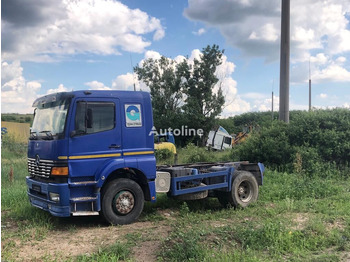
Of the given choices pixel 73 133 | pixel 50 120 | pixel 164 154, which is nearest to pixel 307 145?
pixel 164 154

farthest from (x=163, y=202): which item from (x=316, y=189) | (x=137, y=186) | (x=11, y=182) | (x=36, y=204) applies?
(x=11, y=182)

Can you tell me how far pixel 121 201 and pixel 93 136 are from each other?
1477mm

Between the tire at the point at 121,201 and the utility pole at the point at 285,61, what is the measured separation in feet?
49.3

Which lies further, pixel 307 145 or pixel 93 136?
pixel 307 145

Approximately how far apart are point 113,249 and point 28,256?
1365mm

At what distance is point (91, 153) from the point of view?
6.67m

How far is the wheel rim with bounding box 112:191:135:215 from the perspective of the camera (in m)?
6.91

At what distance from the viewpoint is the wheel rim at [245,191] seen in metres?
8.99

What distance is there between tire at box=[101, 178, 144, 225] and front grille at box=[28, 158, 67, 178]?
1.11 metres

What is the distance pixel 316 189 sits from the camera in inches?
404

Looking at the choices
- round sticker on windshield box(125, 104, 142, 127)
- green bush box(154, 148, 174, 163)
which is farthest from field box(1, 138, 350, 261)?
green bush box(154, 148, 174, 163)

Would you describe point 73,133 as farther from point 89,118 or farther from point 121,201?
point 121,201

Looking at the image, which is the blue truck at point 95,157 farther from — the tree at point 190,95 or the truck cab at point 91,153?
the tree at point 190,95

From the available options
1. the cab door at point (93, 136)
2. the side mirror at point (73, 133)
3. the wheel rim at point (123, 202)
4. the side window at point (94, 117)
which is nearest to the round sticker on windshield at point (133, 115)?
the cab door at point (93, 136)
